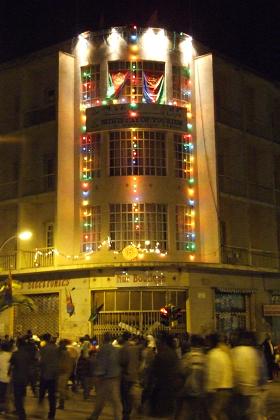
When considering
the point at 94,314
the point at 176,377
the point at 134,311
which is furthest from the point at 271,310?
the point at 176,377

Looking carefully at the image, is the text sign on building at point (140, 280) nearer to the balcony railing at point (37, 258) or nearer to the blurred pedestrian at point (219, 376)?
the balcony railing at point (37, 258)

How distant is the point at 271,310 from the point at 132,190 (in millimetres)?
8601

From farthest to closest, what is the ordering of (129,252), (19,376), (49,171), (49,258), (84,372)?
(49,171), (49,258), (129,252), (84,372), (19,376)

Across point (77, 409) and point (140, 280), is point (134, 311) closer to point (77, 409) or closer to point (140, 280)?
point (140, 280)

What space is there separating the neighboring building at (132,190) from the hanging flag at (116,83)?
62 millimetres

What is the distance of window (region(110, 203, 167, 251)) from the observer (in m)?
28.5

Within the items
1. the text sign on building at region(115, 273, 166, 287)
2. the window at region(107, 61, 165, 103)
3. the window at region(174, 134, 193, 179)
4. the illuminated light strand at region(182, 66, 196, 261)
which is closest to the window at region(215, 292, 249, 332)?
the illuminated light strand at region(182, 66, 196, 261)

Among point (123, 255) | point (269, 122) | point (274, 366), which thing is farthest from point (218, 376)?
point (269, 122)

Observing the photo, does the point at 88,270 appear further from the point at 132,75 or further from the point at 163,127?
the point at 132,75

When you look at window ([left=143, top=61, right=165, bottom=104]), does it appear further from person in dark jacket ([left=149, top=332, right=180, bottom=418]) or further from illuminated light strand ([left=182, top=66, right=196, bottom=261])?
person in dark jacket ([left=149, top=332, right=180, bottom=418])

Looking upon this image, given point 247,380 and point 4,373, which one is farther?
point 4,373

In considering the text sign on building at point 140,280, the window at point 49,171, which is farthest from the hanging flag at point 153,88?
the text sign on building at point 140,280

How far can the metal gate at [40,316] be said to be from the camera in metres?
29.6

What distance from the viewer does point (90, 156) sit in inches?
1175
